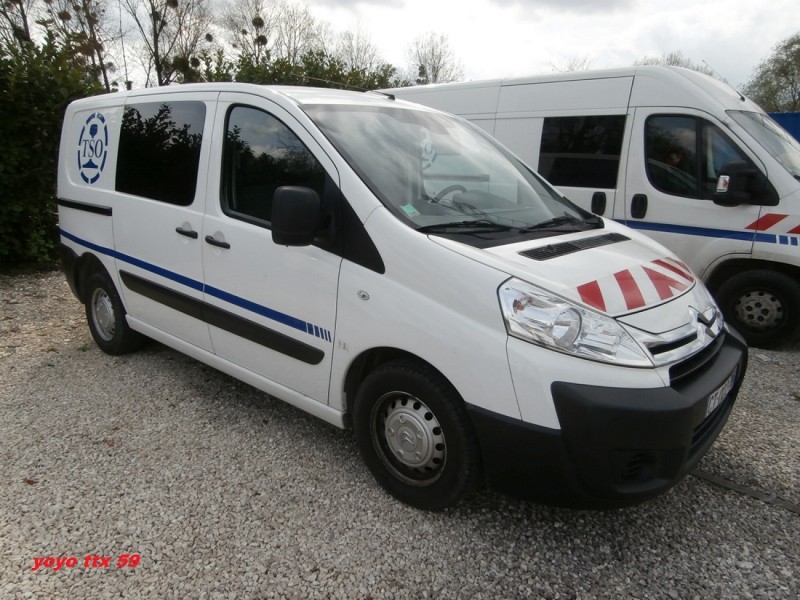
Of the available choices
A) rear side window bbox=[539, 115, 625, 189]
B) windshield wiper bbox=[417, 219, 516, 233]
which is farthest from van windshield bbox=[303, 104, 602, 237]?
rear side window bbox=[539, 115, 625, 189]

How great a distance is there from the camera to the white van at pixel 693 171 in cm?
440

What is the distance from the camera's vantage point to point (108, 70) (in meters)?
27.8

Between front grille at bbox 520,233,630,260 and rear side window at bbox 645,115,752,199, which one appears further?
rear side window at bbox 645,115,752,199

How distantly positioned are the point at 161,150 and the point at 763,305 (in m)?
4.76

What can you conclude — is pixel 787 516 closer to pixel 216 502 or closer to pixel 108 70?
pixel 216 502

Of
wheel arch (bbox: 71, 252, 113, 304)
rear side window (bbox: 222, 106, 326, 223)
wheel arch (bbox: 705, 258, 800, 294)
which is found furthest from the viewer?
wheel arch (bbox: 705, 258, 800, 294)

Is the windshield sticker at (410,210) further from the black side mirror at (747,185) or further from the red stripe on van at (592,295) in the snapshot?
the black side mirror at (747,185)

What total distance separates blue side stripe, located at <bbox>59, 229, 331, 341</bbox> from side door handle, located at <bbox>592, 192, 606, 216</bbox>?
351cm

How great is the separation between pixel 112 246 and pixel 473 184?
2562mm

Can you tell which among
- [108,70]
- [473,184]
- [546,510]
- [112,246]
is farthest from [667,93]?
[108,70]

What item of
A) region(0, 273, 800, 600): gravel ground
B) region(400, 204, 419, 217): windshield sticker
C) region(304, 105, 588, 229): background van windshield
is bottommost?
region(0, 273, 800, 600): gravel ground

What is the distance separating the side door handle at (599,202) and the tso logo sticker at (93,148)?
407cm

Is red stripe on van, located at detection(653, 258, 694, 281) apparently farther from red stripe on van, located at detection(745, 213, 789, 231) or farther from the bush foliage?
the bush foliage

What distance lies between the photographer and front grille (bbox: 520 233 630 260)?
7.53ft
